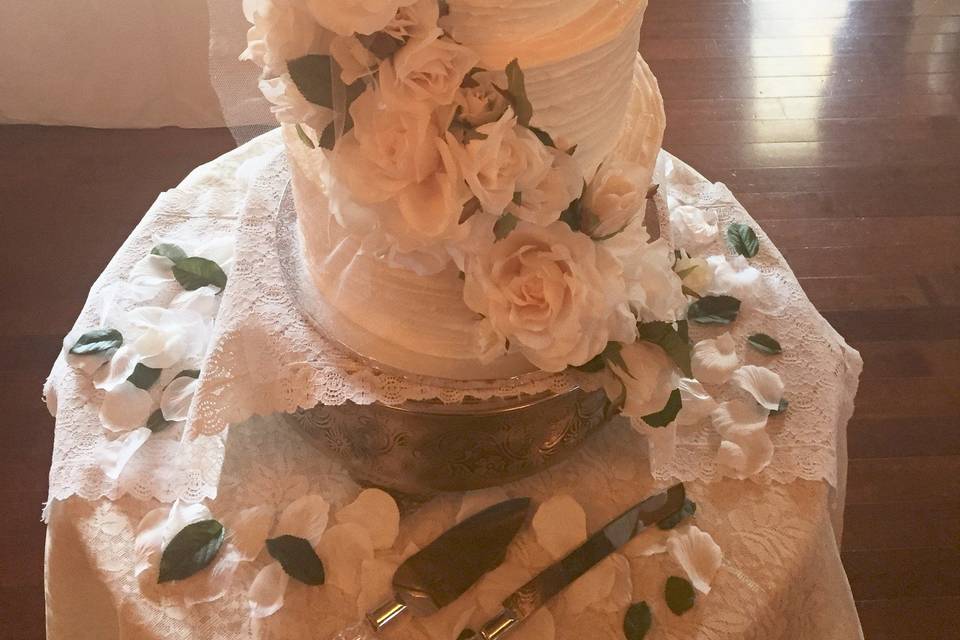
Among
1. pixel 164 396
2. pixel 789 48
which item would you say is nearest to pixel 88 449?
pixel 164 396

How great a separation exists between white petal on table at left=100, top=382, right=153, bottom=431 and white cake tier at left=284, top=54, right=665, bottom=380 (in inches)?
10.0

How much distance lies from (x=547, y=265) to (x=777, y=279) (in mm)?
564

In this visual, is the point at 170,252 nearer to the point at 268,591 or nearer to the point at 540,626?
the point at 268,591

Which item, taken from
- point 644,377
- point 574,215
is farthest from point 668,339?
point 574,215

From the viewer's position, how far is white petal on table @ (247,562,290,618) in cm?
81

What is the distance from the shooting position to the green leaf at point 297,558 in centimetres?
82

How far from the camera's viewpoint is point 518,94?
566 millimetres

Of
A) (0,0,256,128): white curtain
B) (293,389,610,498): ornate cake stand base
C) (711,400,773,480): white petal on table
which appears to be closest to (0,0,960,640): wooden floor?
(0,0,256,128): white curtain

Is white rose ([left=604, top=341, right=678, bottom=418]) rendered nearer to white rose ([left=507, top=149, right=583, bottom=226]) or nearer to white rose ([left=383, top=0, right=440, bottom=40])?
white rose ([left=507, top=149, right=583, bottom=226])

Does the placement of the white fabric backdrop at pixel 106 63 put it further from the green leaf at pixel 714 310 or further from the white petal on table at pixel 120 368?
the green leaf at pixel 714 310

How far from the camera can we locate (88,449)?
91 centimetres

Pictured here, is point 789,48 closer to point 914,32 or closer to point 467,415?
point 914,32

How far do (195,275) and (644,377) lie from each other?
1.89 ft

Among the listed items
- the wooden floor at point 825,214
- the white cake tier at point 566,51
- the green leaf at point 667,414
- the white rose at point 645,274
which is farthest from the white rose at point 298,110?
the wooden floor at point 825,214
